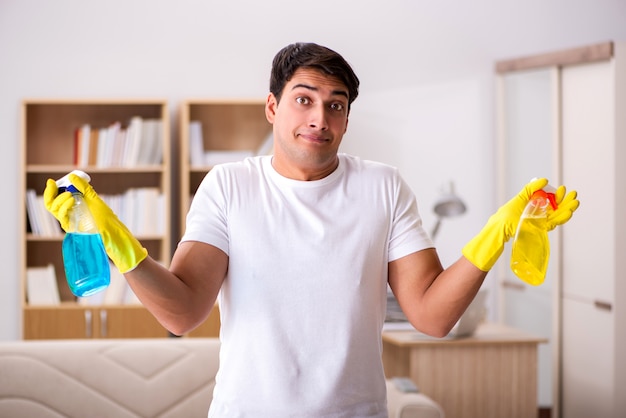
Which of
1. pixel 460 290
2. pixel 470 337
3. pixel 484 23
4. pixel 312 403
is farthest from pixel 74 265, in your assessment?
pixel 484 23

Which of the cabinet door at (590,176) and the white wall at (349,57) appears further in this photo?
the white wall at (349,57)

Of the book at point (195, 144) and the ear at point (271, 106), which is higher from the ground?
the book at point (195, 144)

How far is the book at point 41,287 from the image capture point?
462 cm

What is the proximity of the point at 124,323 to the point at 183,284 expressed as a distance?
3.10 m

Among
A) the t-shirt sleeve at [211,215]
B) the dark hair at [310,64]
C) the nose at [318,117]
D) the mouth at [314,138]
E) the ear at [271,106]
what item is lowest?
the t-shirt sleeve at [211,215]

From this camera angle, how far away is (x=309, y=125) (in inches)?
65.7

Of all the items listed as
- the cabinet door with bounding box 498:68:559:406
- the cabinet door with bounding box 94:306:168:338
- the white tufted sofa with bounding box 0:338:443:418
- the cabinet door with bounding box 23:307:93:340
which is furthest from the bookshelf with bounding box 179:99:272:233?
the white tufted sofa with bounding box 0:338:443:418

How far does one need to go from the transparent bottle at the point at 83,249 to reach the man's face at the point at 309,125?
15.0 inches

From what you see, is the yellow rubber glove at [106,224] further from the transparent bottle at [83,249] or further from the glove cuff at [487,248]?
the glove cuff at [487,248]

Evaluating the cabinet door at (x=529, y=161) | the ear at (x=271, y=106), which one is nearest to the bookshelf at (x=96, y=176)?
the cabinet door at (x=529, y=161)

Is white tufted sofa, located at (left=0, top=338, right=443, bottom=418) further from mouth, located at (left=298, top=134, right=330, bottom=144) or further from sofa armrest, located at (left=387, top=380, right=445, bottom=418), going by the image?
mouth, located at (left=298, top=134, right=330, bottom=144)

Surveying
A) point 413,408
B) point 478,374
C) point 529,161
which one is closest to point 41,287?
point 478,374

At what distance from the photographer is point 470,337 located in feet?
12.1

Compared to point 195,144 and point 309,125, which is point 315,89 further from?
point 195,144
